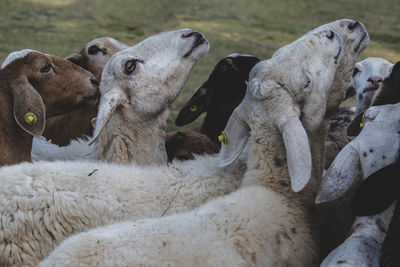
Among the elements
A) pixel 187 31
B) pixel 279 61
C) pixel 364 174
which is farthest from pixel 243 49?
pixel 364 174

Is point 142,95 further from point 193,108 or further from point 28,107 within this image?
point 193,108

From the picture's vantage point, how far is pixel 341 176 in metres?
3.16

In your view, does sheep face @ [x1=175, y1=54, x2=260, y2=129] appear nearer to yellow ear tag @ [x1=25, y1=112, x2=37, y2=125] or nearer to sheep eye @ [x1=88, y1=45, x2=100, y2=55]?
sheep eye @ [x1=88, y1=45, x2=100, y2=55]

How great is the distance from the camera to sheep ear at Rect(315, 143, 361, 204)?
3.12m

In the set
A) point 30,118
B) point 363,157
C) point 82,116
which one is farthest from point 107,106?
point 363,157

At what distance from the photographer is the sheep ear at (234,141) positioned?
12.2 feet

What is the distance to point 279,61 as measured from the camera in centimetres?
Answer: 368

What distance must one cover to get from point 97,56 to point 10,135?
5.13ft

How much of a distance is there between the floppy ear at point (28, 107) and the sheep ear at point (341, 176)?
77.0 inches

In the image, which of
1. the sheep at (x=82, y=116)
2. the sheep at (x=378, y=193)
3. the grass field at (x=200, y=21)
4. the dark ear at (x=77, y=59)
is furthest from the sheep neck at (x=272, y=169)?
the grass field at (x=200, y=21)

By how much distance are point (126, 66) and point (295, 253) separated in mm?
1780

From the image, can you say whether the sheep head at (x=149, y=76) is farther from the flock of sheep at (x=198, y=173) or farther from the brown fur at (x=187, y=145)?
the brown fur at (x=187, y=145)

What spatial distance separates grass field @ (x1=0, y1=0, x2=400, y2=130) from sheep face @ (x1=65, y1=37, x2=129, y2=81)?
276 centimetres

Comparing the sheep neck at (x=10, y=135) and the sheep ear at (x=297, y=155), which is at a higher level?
the sheep ear at (x=297, y=155)
